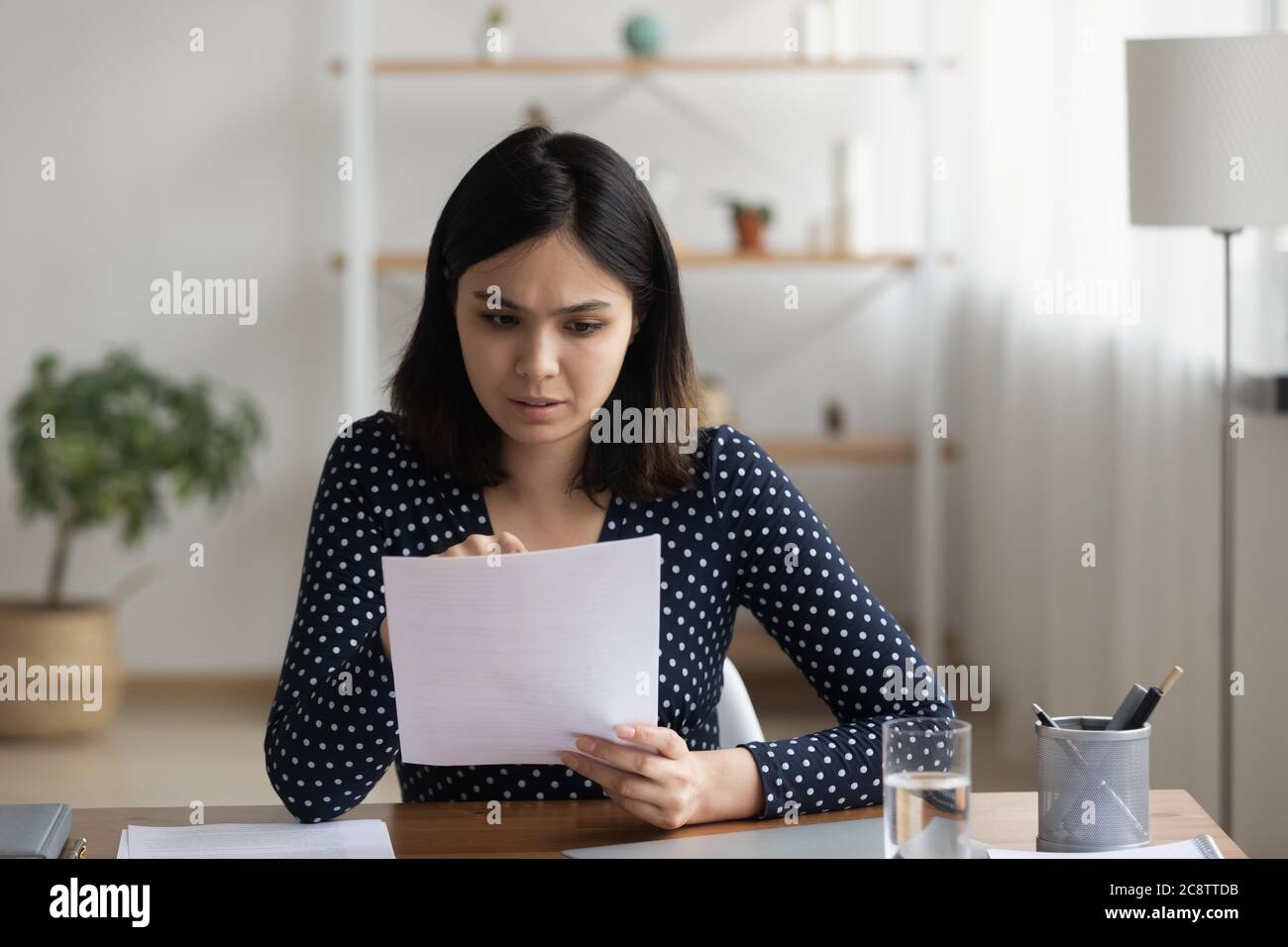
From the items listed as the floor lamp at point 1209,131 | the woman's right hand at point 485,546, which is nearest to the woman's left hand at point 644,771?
the woman's right hand at point 485,546

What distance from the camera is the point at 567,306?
1.40m

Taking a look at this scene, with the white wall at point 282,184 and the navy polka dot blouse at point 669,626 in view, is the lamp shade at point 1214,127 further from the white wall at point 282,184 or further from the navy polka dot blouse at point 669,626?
the white wall at point 282,184

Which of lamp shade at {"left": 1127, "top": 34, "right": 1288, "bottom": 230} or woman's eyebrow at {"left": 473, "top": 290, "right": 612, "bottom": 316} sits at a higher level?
lamp shade at {"left": 1127, "top": 34, "right": 1288, "bottom": 230}

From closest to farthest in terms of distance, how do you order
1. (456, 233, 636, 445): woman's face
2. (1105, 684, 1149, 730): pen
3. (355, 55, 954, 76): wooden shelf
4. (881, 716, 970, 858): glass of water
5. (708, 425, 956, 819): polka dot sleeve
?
(881, 716, 970, 858): glass of water < (1105, 684, 1149, 730): pen < (708, 425, 956, 819): polka dot sleeve < (456, 233, 636, 445): woman's face < (355, 55, 954, 76): wooden shelf

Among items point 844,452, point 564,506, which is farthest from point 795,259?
point 564,506

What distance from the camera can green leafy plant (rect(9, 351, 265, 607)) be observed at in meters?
3.73

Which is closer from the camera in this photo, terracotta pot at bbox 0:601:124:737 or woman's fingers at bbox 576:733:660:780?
woman's fingers at bbox 576:733:660:780

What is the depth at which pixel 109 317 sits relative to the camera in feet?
13.9

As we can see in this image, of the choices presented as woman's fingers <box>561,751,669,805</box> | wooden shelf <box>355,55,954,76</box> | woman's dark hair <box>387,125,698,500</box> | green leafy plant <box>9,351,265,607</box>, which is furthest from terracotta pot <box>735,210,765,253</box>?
woman's fingers <box>561,751,669,805</box>

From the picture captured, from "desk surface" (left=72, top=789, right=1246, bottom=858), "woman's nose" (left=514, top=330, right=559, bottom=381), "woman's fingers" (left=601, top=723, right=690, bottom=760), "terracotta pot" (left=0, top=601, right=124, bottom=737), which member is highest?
"woman's nose" (left=514, top=330, right=559, bottom=381)

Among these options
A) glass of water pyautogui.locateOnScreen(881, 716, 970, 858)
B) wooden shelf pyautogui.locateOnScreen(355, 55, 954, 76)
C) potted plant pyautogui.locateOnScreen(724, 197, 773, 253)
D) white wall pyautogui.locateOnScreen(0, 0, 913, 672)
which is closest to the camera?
glass of water pyautogui.locateOnScreen(881, 716, 970, 858)

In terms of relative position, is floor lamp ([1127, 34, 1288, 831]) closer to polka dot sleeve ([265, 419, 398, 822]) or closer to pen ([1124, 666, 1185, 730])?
pen ([1124, 666, 1185, 730])

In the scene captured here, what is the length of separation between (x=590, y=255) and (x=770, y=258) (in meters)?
2.53
